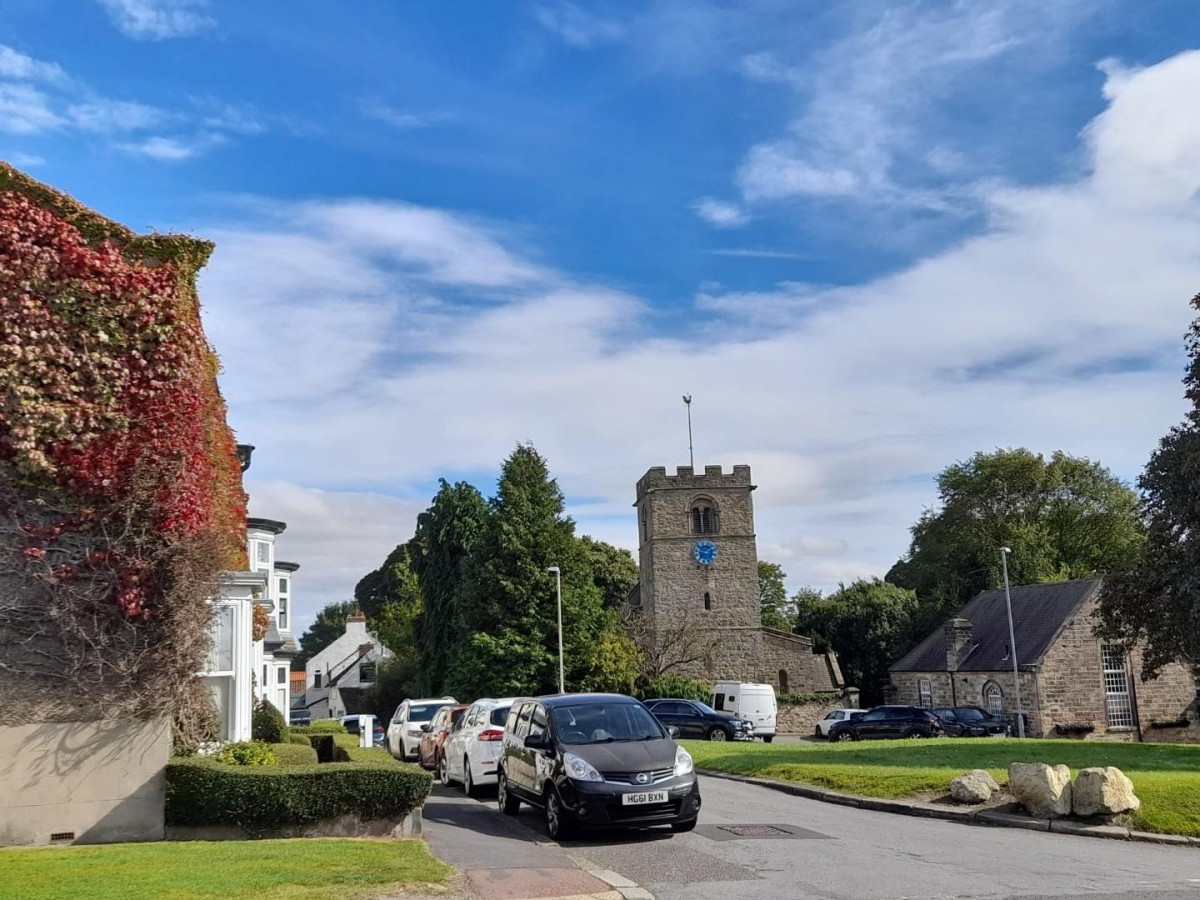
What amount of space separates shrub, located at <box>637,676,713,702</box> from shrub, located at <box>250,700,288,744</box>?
31882mm

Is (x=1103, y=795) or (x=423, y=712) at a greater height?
(x=423, y=712)

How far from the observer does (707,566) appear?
59531 millimetres

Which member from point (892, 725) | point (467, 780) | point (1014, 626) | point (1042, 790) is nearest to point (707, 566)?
point (1014, 626)

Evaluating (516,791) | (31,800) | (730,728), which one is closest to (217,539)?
(31,800)

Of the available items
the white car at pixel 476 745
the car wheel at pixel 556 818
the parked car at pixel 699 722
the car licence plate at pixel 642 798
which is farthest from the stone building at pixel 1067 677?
the car wheel at pixel 556 818

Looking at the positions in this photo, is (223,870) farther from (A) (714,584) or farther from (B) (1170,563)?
(A) (714,584)

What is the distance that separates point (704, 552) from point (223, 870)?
51.9 metres

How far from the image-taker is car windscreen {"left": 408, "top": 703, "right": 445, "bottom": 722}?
26.8 m

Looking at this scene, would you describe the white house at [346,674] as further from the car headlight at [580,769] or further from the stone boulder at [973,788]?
the car headlight at [580,769]

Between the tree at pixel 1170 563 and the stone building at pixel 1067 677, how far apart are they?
14.4 meters

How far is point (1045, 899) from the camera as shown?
8.62 m

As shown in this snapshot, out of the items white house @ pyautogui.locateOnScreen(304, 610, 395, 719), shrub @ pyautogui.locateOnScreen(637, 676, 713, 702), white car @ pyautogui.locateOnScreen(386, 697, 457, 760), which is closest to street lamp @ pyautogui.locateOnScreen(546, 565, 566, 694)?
shrub @ pyautogui.locateOnScreen(637, 676, 713, 702)

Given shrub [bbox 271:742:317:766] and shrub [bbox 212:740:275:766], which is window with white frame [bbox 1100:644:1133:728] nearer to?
shrub [bbox 271:742:317:766]

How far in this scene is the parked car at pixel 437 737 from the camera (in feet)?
66.9
